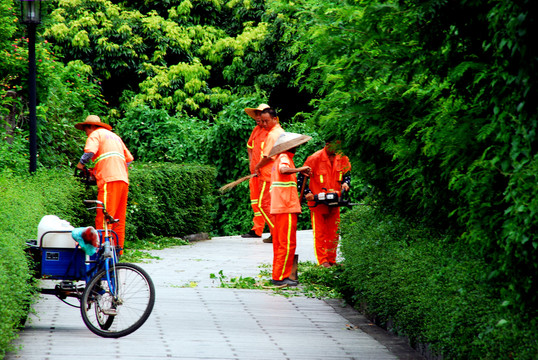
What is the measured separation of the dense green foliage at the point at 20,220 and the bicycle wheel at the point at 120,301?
55 centimetres

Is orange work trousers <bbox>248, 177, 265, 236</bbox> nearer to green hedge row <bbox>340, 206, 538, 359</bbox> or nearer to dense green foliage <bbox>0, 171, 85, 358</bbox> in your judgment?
dense green foliage <bbox>0, 171, 85, 358</bbox>

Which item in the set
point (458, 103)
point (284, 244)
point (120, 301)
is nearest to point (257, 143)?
point (284, 244)

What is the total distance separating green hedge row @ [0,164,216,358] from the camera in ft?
20.0

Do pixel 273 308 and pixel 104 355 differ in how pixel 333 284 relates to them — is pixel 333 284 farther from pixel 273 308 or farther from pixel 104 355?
pixel 104 355

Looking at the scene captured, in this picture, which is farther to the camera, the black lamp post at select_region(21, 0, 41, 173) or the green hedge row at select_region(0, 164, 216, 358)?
the black lamp post at select_region(21, 0, 41, 173)

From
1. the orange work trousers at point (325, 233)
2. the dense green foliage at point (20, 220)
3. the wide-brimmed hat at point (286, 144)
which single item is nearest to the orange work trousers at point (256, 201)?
the orange work trousers at point (325, 233)

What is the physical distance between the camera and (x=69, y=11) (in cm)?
2812

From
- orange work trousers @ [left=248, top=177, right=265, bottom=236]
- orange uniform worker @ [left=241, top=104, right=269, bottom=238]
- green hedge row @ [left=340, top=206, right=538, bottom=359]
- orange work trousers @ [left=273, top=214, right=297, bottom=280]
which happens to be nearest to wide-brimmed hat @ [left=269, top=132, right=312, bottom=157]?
orange work trousers @ [left=273, top=214, right=297, bottom=280]

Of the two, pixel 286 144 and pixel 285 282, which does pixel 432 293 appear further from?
pixel 286 144

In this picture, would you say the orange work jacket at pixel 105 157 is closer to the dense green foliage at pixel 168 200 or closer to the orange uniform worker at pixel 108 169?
the orange uniform worker at pixel 108 169

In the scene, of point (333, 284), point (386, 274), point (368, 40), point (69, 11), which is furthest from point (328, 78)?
point (69, 11)

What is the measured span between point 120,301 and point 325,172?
17.9ft

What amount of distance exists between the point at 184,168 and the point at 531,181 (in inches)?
508

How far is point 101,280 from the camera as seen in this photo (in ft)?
24.2
